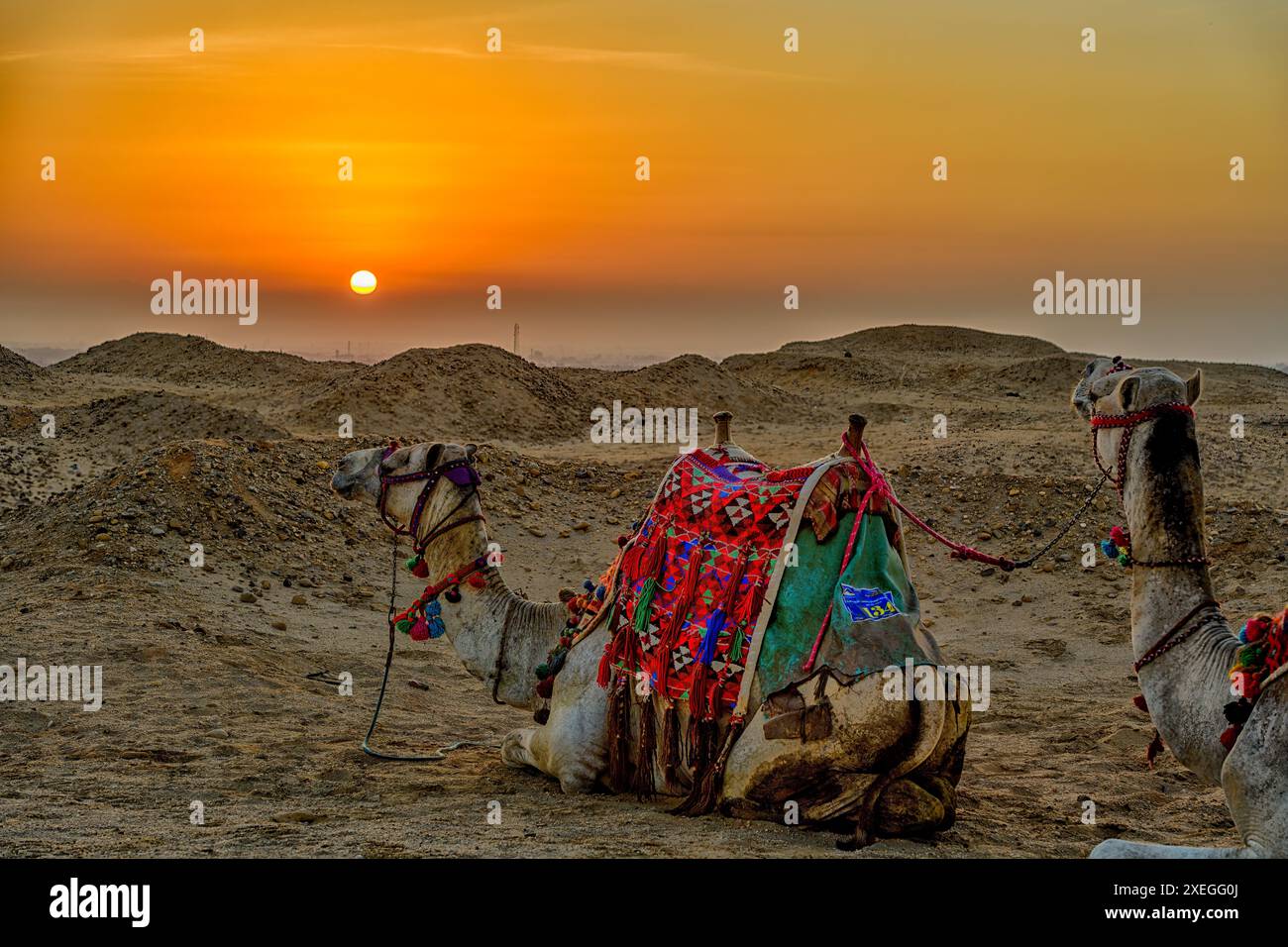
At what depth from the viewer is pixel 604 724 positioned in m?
7.84

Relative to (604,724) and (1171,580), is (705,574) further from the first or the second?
→ (1171,580)

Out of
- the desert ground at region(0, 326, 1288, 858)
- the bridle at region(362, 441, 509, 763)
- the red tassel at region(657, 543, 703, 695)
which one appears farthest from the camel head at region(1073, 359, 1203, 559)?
the bridle at region(362, 441, 509, 763)

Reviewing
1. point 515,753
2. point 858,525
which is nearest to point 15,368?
point 515,753

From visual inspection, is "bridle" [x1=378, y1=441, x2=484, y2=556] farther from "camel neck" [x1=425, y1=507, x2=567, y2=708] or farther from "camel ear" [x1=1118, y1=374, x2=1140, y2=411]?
"camel ear" [x1=1118, y1=374, x2=1140, y2=411]

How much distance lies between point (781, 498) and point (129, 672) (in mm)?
6139

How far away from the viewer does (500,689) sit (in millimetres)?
8438

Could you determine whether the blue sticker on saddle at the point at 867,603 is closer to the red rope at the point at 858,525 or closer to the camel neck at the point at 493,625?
the red rope at the point at 858,525

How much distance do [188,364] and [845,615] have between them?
132ft

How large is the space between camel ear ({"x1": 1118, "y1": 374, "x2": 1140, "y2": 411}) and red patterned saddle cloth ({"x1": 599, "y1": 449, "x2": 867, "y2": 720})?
5.63 ft

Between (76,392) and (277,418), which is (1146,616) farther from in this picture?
(76,392)

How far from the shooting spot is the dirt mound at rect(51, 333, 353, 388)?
137 ft

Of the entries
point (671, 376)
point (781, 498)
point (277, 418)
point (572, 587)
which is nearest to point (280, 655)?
point (572, 587)

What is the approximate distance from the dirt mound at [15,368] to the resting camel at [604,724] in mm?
31038
